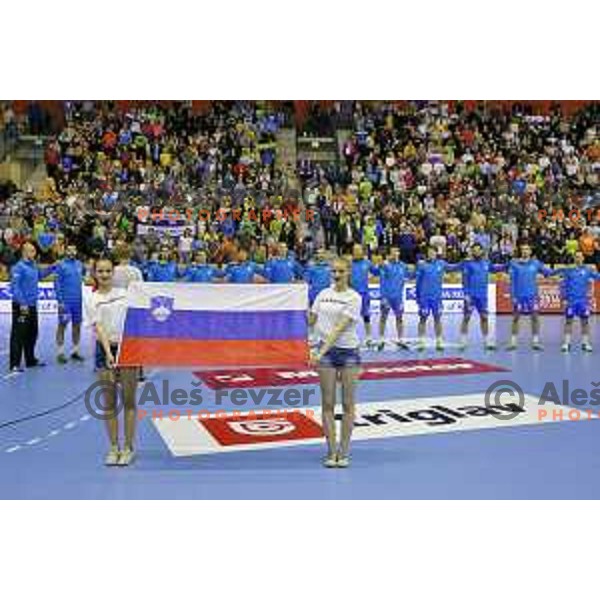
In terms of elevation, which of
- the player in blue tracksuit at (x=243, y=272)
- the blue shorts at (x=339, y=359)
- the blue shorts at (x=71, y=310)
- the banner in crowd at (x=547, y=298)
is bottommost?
the banner in crowd at (x=547, y=298)

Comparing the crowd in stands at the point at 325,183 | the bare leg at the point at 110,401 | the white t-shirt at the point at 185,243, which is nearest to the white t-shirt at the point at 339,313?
the bare leg at the point at 110,401

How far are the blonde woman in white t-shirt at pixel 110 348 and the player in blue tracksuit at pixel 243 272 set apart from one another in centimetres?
685

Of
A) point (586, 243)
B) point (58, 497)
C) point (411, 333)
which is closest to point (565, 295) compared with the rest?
point (411, 333)

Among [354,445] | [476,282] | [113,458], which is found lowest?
[354,445]

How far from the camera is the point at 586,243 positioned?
1983cm

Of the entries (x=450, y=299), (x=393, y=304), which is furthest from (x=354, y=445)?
(x=450, y=299)

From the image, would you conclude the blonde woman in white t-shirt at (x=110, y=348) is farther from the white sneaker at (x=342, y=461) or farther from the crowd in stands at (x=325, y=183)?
the crowd in stands at (x=325, y=183)

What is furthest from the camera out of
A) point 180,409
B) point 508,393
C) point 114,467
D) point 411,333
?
point 411,333

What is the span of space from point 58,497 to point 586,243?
54.8 ft

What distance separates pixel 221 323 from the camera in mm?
7270

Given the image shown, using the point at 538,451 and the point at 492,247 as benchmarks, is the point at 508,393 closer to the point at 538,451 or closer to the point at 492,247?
the point at 538,451

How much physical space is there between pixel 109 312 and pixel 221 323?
1138 mm

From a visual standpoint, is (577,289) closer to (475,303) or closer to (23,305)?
(475,303)

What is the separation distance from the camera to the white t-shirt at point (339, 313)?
20.5 ft
